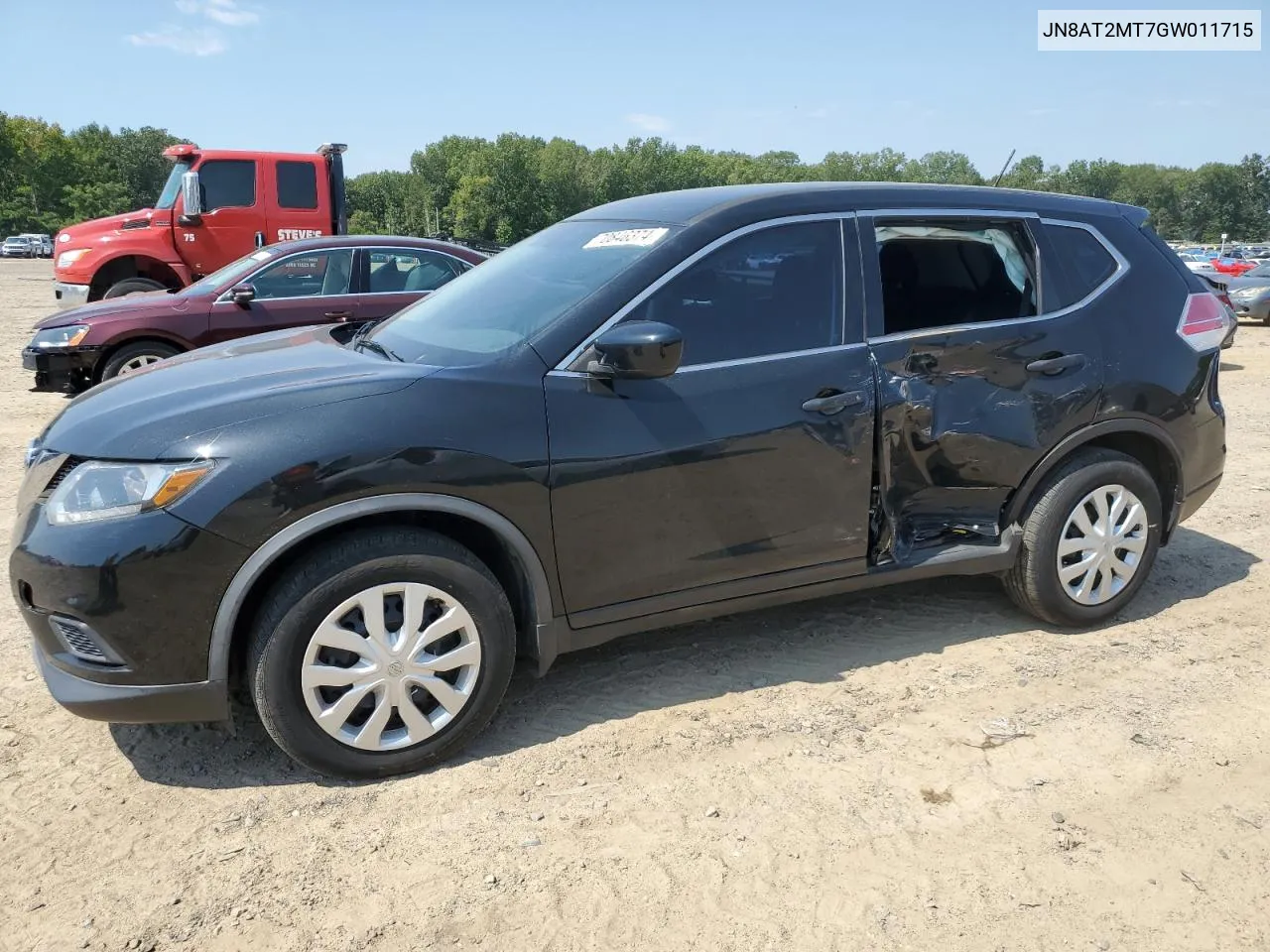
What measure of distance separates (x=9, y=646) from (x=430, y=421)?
2.27 m

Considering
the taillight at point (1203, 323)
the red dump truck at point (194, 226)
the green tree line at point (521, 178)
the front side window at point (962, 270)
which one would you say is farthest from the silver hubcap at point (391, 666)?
the green tree line at point (521, 178)

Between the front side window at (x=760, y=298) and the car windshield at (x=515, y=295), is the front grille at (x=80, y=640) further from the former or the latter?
the front side window at (x=760, y=298)

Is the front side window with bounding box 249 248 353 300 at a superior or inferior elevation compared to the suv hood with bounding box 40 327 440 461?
superior

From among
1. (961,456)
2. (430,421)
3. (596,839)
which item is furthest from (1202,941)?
(430,421)

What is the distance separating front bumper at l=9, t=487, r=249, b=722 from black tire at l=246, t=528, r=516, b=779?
0.50ft

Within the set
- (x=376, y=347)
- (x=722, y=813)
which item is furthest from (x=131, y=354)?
(x=722, y=813)

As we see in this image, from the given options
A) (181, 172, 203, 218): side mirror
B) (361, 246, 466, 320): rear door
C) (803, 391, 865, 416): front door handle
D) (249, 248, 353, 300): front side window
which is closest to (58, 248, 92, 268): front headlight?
(181, 172, 203, 218): side mirror

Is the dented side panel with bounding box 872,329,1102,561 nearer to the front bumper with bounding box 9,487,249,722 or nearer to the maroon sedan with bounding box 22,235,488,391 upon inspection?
the front bumper with bounding box 9,487,249,722

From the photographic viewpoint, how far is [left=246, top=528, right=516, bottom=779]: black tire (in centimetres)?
280

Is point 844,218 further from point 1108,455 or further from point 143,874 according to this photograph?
point 143,874

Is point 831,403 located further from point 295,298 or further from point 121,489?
point 295,298

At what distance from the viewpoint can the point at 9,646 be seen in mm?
3885

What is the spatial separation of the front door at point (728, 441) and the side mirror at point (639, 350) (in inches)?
3.6

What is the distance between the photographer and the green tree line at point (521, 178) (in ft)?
269
